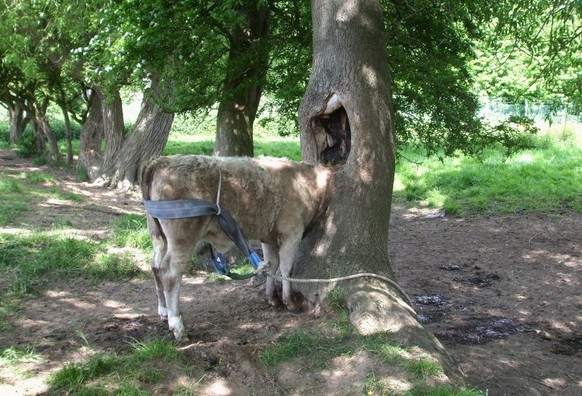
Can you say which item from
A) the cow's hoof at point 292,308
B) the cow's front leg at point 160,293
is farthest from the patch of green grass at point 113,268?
the cow's hoof at point 292,308

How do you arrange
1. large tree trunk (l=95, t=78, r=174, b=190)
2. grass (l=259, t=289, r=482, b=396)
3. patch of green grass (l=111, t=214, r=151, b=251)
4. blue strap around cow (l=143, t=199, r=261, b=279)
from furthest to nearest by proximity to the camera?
large tree trunk (l=95, t=78, r=174, b=190)
patch of green grass (l=111, t=214, r=151, b=251)
blue strap around cow (l=143, t=199, r=261, b=279)
grass (l=259, t=289, r=482, b=396)

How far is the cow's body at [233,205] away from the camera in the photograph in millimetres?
5691

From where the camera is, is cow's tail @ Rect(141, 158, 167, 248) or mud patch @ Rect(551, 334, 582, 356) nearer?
cow's tail @ Rect(141, 158, 167, 248)

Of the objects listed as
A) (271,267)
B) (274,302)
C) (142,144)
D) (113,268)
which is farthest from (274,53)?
(142,144)

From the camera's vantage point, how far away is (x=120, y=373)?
179 inches

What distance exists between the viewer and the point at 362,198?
6375 mm

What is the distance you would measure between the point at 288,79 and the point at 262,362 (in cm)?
565

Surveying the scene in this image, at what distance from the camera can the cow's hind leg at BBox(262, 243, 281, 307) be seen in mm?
6699

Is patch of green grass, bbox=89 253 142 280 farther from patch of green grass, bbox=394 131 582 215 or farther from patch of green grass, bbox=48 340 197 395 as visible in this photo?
patch of green grass, bbox=394 131 582 215

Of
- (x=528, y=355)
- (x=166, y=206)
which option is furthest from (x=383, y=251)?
(x=166, y=206)

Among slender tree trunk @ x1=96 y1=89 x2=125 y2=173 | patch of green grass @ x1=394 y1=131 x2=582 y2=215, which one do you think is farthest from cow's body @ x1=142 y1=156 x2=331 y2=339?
slender tree trunk @ x1=96 y1=89 x2=125 y2=173

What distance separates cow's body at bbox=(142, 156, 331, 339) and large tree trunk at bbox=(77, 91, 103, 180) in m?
13.6

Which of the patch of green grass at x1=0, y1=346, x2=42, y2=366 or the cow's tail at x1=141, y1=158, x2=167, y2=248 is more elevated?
the cow's tail at x1=141, y1=158, x2=167, y2=248

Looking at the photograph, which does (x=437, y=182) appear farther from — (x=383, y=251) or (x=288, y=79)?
(x=383, y=251)
